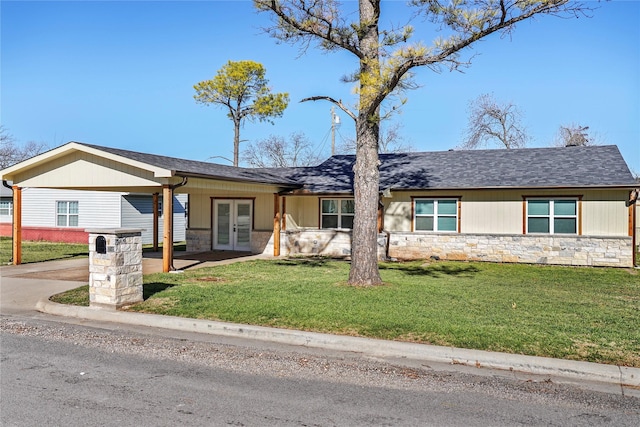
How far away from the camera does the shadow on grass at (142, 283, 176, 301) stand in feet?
32.9

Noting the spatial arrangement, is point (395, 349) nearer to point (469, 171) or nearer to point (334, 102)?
point (334, 102)

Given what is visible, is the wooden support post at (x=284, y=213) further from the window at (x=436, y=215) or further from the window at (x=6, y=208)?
the window at (x=6, y=208)

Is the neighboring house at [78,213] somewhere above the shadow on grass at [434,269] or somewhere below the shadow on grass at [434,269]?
above

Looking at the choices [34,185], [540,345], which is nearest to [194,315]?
[540,345]

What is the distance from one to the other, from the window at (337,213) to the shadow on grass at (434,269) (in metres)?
3.81

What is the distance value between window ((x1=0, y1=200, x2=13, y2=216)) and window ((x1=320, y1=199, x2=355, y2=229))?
21.0 metres

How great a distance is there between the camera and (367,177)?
467 inches

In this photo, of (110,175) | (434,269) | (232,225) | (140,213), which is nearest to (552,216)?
(434,269)

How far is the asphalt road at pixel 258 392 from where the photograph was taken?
4.47m

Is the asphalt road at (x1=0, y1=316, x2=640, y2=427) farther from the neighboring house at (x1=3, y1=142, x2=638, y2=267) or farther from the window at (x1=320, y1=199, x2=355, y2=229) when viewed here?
the window at (x1=320, y1=199, x2=355, y2=229)

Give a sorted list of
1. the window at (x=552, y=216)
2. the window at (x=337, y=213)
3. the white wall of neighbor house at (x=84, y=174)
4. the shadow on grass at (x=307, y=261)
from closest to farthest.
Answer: the white wall of neighbor house at (x=84, y=174)
the shadow on grass at (x=307, y=261)
the window at (x=552, y=216)
the window at (x=337, y=213)

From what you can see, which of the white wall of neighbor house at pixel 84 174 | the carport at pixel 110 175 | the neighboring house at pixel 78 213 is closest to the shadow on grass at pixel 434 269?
the carport at pixel 110 175

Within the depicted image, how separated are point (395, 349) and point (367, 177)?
5.87m

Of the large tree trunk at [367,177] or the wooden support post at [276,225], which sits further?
the wooden support post at [276,225]
